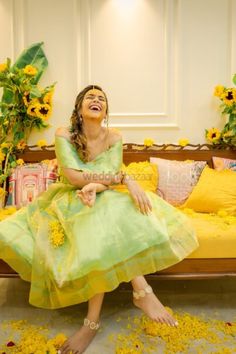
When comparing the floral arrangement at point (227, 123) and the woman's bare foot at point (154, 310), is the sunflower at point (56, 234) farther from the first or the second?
the floral arrangement at point (227, 123)

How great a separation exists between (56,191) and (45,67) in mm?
1378

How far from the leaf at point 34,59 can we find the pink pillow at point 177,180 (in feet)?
4.18

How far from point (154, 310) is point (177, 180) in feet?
3.94

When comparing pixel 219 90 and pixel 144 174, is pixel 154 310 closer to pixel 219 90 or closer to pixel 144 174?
pixel 144 174

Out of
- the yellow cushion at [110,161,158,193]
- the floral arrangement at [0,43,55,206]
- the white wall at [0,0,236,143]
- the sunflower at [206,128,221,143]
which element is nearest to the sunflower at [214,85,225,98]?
the white wall at [0,0,236,143]

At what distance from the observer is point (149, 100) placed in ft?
10.6

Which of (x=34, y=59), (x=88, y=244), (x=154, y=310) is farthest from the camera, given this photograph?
(x=34, y=59)

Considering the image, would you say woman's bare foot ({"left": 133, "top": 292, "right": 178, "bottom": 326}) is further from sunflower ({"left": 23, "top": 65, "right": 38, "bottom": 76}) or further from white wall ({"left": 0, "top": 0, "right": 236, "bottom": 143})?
sunflower ({"left": 23, "top": 65, "right": 38, "bottom": 76})

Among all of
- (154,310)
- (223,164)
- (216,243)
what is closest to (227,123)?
(223,164)

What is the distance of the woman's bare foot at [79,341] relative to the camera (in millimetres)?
1750

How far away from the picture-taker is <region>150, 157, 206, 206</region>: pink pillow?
2840mm

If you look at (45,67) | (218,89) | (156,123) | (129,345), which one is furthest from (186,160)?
(129,345)

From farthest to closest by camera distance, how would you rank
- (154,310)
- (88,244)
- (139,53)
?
(139,53)
(154,310)
(88,244)

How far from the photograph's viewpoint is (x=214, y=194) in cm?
265
